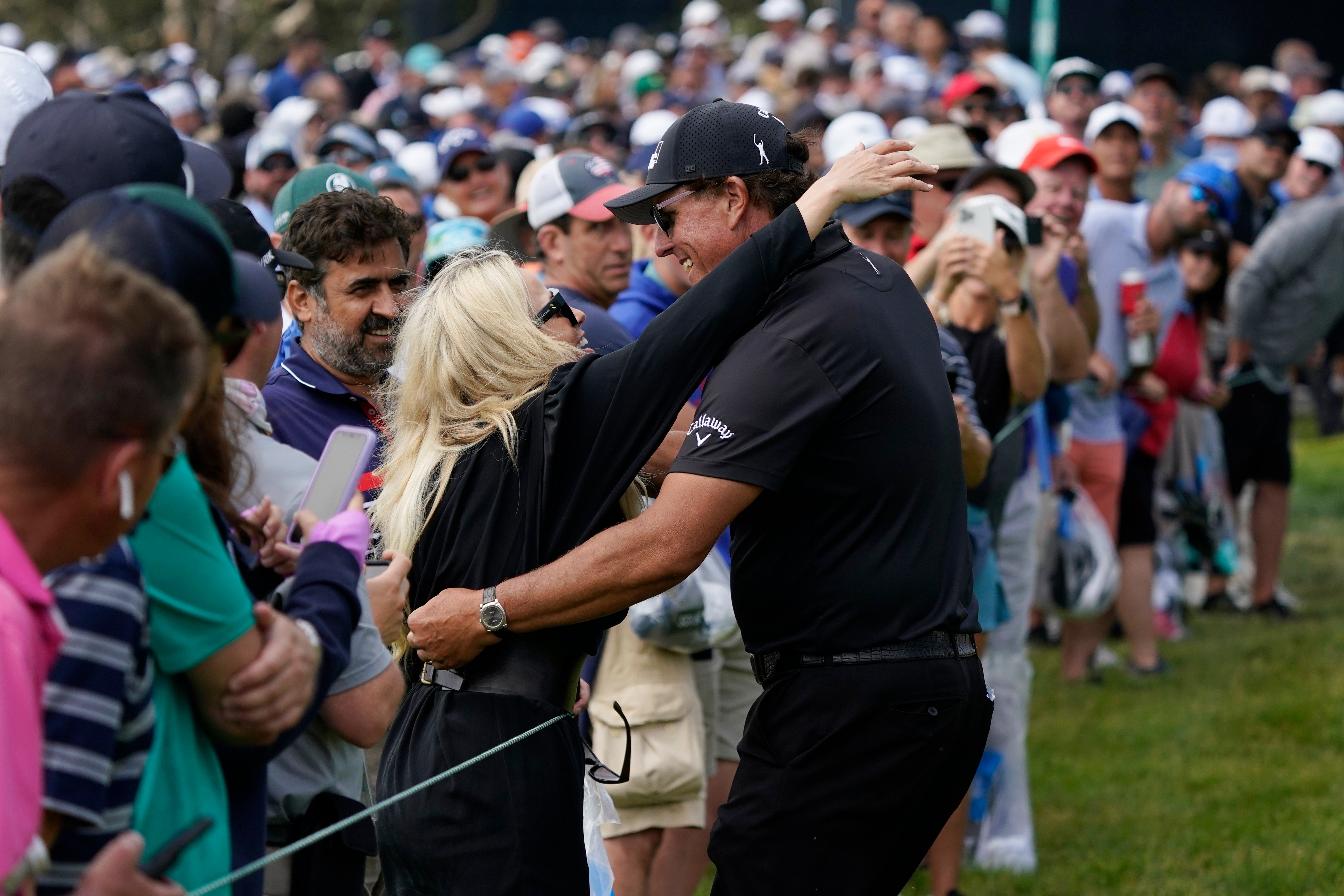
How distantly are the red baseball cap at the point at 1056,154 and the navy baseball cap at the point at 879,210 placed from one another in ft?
5.25

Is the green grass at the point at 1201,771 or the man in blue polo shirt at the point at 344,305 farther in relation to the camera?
the green grass at the point at 1201,771

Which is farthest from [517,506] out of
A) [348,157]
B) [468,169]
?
[348,157]

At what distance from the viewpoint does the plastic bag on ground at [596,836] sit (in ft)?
11.3

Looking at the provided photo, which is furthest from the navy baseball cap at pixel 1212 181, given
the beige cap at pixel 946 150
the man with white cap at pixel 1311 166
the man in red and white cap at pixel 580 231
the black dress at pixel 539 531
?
the black dress at pixel 539 531

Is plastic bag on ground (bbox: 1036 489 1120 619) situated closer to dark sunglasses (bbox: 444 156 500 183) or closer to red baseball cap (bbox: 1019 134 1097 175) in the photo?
red baseball cap (bbox: 1019 134 1097 175)

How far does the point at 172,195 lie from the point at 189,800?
816 mm

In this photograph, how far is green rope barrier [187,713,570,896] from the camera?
2.02 m

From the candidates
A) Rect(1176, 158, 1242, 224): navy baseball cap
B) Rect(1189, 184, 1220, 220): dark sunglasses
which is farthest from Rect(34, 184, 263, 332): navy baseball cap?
Rect(1176, 158, 1242, 224): navy baseball cap

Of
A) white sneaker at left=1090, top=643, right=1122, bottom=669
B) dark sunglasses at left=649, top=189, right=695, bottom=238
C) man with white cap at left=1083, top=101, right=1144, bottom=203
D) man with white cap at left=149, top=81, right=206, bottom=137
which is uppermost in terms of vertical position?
dark sunglasses at left=649, top=189, right=695, bottom=238

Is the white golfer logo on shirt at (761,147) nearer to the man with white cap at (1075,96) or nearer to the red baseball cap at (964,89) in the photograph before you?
the man with white cap at (1075,96)

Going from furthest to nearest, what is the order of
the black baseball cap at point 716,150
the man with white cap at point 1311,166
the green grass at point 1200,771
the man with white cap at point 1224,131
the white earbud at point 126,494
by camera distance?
the man with white cap at point 1224,131, the man with white cap at point 1311,166, the green grass at point 1200,771, the black baseball cap at point 716,150, the white earbud at point 126,494

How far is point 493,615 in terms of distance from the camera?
117 inches

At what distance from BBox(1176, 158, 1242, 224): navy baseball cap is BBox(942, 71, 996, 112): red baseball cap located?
1.54 m

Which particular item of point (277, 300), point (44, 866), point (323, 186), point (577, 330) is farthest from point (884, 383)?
point (323, 186)
